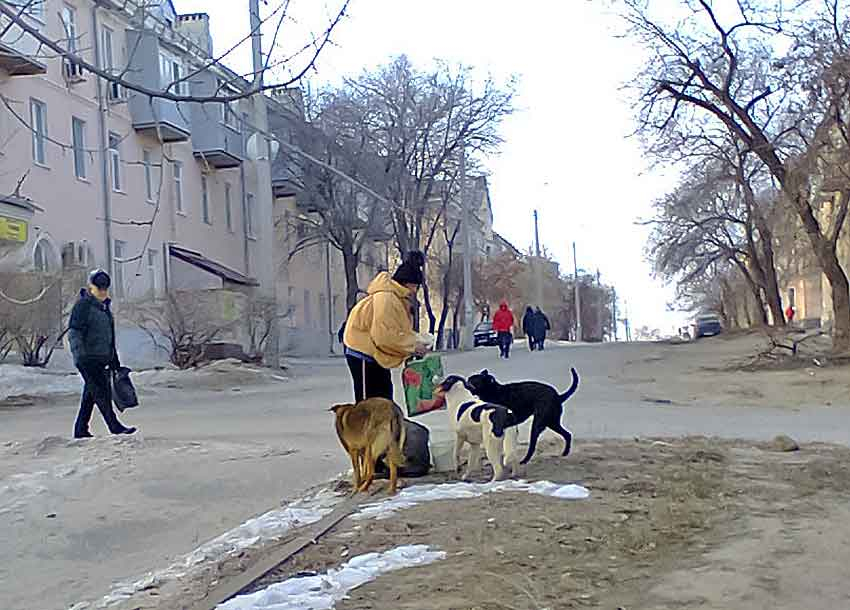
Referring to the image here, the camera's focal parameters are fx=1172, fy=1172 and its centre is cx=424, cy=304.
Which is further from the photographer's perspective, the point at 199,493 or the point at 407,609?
the point at 199,493

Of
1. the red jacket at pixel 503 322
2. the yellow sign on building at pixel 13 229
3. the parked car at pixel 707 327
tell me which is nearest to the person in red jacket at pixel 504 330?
the red jacket at pixel 503 322

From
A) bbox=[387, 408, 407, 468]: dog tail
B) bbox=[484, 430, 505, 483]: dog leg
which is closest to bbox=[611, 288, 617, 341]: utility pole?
bbox=[484, 430, 505, 483]: dog leg

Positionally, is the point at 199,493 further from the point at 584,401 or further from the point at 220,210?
the point at 220,210

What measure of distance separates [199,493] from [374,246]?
3962cm

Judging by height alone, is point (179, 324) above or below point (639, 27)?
below

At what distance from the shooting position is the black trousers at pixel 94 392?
489 inches

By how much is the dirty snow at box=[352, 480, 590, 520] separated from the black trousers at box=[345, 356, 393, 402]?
89cm

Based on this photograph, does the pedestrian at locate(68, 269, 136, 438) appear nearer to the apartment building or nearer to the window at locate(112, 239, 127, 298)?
the apartment building

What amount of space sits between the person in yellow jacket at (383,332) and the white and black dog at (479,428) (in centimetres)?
41

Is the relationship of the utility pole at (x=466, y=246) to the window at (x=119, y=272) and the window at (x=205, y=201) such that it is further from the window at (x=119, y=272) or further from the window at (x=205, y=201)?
the window at (x=119, y=272)

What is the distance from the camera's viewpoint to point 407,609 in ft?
16.5

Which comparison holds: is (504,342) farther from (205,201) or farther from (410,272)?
(410,272)

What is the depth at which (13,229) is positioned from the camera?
2436cm

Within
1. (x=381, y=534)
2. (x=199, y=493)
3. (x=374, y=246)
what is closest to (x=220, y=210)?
(x=374, y=246)
